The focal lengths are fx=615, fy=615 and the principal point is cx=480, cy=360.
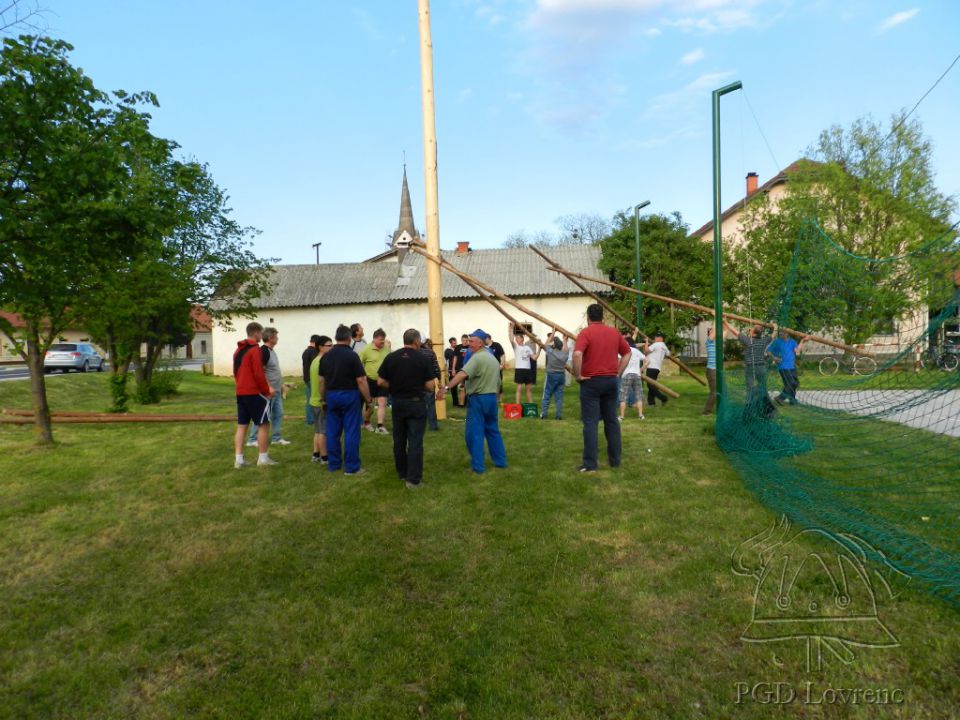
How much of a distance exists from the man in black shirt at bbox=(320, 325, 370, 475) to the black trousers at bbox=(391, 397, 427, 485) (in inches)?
23.3

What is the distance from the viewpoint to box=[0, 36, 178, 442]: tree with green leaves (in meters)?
5.00

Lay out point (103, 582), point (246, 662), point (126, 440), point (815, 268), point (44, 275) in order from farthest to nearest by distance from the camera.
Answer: point (126, 440) < point (815, 268) < point (44, 275) < point (103, 582) < point (246, 662)

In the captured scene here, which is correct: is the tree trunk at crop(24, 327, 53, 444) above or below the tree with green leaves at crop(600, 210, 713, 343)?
below

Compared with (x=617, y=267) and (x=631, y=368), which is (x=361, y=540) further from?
(x=617, y=267)

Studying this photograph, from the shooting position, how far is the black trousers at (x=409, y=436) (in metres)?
6.71

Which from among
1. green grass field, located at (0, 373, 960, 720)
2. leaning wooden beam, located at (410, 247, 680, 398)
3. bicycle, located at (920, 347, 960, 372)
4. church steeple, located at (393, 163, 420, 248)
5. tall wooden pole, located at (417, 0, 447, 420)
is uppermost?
church steeple, located at (393, 163, 420, 248)

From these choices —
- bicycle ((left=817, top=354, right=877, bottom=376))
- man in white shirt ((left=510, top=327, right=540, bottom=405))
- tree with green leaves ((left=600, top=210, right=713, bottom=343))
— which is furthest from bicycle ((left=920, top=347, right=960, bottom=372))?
tree with green leaves ((left=600, top=210, right=713, bottom=343))

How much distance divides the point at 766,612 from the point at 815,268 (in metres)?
6.38

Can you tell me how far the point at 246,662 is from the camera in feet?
10.7

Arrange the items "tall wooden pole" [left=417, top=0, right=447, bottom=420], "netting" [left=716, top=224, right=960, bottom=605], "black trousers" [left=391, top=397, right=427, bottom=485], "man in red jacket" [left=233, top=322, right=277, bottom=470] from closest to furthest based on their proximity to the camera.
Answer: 1. "netting" [left=716, top=224, right=960, bottom=605]
2. "black trousers" [left=391, top=397, right=427, bottom=485]
3. "man in red jacket" [left=233, top=322, right=277, bottom=470]
4. "tall wooden pole" [left=417, top=0, right=447, bottom=420]

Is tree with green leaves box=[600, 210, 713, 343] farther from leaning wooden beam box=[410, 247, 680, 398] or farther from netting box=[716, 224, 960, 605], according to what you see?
leaning wooden beam box=[410, 247, 680, 398]

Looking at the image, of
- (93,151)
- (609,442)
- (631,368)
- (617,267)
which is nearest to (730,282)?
(617,267)

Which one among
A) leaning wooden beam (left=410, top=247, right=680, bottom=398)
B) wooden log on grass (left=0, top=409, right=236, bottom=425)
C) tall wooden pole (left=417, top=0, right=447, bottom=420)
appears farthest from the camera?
wooden log on grass (left=0, top=409, right=236, bottom=425)

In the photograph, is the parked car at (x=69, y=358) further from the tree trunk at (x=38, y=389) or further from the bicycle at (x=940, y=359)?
the bicycle at (x=940, y=359)
